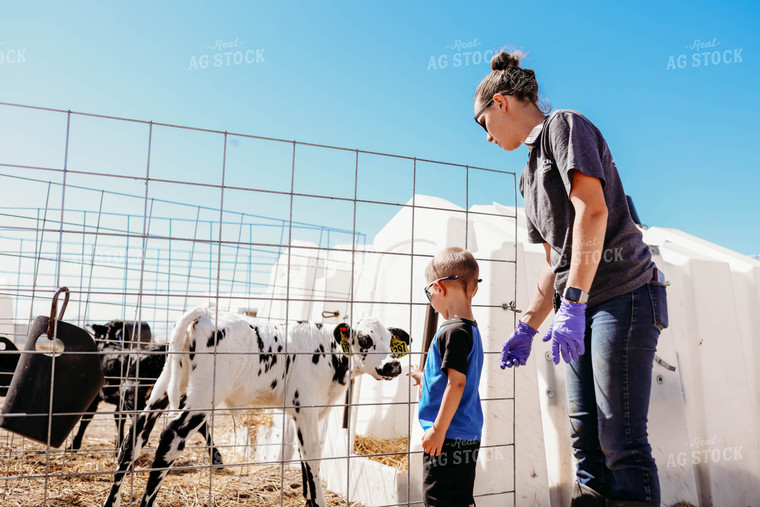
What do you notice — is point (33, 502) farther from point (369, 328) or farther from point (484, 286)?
point (484, 286)

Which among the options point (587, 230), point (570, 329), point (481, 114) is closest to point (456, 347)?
point (570, 329)

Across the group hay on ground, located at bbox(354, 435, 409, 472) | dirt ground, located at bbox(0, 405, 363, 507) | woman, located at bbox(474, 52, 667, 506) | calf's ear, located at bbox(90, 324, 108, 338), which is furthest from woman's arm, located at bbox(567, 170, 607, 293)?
calf's ear, located at bbox(90, 324, 108, 338)

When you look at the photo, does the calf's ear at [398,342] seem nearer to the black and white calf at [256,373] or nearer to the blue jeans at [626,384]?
the black and white calf at [256,373]

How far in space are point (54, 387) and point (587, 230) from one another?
2.85 m

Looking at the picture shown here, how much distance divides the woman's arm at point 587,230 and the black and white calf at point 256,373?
84.3 inches

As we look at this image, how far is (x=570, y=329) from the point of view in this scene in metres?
2.00

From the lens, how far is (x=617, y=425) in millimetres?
1907

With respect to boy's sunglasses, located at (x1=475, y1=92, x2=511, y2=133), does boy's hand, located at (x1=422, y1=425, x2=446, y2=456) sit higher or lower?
lower

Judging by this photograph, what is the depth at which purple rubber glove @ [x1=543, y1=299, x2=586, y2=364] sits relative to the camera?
1.99 metres

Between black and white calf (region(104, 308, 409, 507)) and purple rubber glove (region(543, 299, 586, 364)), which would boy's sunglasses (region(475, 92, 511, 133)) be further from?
black and white calf (region(104, 308, 409, 507))

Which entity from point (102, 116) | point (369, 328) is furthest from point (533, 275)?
point (102, 116)

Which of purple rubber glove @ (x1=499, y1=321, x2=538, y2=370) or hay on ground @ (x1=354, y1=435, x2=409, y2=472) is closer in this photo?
purple rubber glove @ (x1=499, y1=321, x2=538, y2=370)

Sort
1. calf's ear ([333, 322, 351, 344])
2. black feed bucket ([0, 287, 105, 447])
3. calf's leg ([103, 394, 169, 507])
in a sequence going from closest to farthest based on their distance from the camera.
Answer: black feed bucket ([0, 287, 105, 447]) → calf's leg ([103, 394, 169, 507]) → calf's ear ([333, 322, 351, 344])

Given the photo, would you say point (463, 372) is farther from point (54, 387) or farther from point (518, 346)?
point (54, 387)
